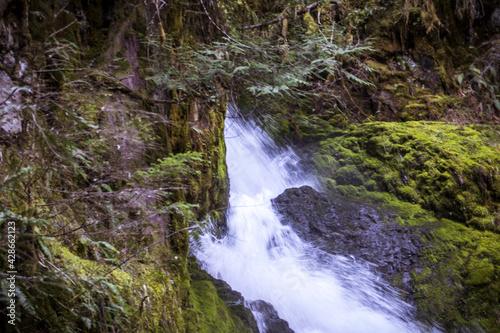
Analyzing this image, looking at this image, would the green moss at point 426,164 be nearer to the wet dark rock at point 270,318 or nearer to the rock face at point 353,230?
the rock face at point 353,230

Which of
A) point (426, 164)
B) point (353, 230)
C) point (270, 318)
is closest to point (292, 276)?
point (270, 318)

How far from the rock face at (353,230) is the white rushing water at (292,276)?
0.85 feet

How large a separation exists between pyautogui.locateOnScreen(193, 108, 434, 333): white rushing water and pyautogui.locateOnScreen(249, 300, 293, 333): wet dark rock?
7.4 inches

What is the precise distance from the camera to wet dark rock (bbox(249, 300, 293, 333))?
4.35 m

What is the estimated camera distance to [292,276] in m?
5.48

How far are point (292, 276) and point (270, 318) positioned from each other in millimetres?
1117

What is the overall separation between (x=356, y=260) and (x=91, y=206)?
16.6ft

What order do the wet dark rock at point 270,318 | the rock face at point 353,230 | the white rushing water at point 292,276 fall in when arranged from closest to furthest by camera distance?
1. the wet dark rock at point 270,318
2. the white rushing water at point 292,276
3. the rock face at point 353,230

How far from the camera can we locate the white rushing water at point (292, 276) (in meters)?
4.79

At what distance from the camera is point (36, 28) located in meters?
2.11

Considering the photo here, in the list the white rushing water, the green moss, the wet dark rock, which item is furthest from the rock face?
the wet dark rock

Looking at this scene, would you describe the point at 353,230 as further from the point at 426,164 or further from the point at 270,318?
the point at 270,318

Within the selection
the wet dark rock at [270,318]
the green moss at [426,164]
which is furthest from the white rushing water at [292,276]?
the green moss at [426,164]

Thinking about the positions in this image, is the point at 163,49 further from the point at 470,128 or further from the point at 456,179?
the point at 470,128
